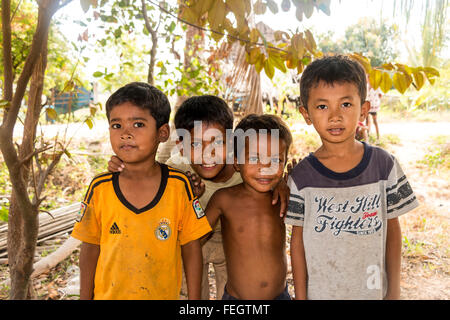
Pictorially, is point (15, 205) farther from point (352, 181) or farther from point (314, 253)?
point (352, 181)

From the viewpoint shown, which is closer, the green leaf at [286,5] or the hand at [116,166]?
the green leaf at [286,5]

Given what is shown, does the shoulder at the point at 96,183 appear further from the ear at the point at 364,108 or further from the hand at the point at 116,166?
the ear at the point at 364,108

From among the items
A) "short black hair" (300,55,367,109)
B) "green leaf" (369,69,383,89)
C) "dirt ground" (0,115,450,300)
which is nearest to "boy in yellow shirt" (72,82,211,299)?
"short black hair" (300,55,367,109)

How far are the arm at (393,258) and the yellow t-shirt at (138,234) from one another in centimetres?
78

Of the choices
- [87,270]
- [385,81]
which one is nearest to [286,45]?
[385,81]

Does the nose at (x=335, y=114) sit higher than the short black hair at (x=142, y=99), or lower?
lower

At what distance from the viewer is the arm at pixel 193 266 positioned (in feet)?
5.01

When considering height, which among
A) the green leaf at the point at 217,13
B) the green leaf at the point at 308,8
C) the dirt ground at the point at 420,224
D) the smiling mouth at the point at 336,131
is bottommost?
the dirt ground at the point at 420,224

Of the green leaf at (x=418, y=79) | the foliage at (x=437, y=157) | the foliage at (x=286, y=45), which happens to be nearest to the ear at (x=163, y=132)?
the foliage at (x=286, y=45)

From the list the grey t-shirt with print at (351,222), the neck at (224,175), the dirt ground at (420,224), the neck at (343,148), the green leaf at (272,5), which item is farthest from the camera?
the dirt ground at (420,224)

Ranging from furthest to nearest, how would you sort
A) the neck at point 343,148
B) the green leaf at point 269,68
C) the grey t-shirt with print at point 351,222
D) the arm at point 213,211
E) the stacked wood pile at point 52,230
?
the stacked wood pile at point 52,230 → the green leaf at point 269,68 → the arm at point 213,211 → the neck at point 343,148 → the grey t-shirt with print at point 351,222

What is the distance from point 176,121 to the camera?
198cm

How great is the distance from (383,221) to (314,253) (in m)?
0.32
